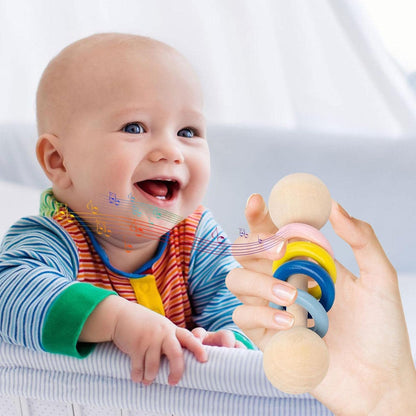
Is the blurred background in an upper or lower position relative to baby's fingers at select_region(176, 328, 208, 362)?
upper

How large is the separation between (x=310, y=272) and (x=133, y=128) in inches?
13.4

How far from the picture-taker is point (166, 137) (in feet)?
2.03

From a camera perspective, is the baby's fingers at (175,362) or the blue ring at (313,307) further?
the baby's fingers at (175,362)

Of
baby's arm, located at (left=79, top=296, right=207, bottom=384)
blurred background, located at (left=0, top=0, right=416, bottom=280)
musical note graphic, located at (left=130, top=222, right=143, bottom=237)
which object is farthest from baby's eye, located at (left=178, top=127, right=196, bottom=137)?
blurred background, located at (left=0, top=0, right=416, bottom=280)

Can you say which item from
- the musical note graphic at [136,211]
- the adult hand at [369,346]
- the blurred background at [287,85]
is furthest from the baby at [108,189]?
the blurred background at [287,85]

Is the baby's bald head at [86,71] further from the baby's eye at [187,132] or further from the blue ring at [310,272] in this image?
the blue ring at [310,272]

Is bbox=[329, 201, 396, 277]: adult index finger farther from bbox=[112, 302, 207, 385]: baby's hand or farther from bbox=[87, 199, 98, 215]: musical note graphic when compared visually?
bbox=[87, 199, 98, 215]: musical note graphic

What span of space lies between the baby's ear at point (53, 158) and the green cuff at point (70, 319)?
0.60 feet

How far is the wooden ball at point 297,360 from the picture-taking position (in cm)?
31

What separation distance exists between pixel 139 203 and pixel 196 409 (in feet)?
0.71

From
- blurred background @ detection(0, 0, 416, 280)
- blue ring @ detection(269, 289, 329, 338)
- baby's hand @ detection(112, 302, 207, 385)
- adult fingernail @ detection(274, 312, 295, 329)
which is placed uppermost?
blurred background @ detection(0, 0, 416, 280)

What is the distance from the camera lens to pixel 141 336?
0.49 meters

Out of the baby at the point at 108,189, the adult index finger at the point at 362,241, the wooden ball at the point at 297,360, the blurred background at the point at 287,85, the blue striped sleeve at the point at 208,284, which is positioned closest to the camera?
the wooden ball at the point at 297,360

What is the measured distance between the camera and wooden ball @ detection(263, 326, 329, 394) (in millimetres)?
311
